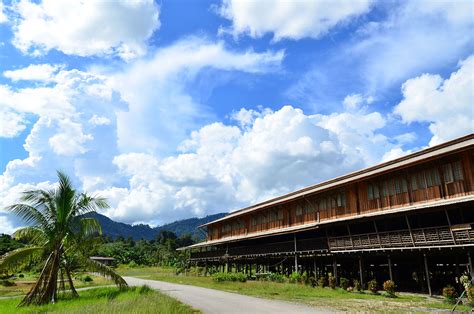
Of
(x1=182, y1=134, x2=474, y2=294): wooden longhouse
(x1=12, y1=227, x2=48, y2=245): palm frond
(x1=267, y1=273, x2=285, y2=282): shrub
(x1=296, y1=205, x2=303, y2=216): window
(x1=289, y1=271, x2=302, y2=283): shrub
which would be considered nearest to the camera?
(x1=12, y1=227, x2=48, y2=245): palm frond

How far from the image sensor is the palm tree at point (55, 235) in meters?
18.1

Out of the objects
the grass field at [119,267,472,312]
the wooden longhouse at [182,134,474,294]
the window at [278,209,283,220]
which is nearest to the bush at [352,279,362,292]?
the grass field at [119,267,472,312]

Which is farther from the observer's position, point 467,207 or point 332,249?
point 332,249

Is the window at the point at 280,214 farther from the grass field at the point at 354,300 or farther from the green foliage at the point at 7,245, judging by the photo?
the green foliage at the point at 7,245

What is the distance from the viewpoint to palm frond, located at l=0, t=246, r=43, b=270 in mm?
17297

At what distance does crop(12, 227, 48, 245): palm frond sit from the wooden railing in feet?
58.1

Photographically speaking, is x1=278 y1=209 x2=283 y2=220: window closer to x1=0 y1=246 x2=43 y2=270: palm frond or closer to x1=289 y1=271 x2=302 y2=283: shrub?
x1=289 y1=271 x2=302 y2=283: shrub

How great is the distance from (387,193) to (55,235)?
63.7ft

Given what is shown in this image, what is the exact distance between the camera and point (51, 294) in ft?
59.5

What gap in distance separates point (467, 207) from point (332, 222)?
8.24 metres

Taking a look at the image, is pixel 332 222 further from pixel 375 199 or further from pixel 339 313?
pixel 339 313

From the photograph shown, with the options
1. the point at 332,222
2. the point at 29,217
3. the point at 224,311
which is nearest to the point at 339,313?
the point at 224,311

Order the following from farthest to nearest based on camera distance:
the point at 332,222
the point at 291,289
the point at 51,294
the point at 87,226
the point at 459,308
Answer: the point at 332,222 → the point at 291,289 → the point at 87,226 → the point at 51,294 → the point at 459,308

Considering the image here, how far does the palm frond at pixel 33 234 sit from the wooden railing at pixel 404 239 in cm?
1771
